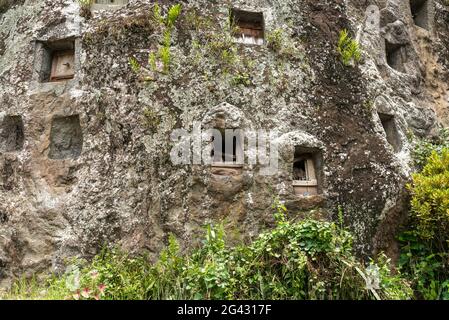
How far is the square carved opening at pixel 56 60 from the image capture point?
26.6 ft

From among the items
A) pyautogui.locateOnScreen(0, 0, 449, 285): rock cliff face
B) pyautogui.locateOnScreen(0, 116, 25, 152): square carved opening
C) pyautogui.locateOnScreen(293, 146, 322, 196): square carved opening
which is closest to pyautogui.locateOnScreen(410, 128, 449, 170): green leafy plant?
pyautogui.locateOnScreen(0, 0, 449, 285): rock cliff face

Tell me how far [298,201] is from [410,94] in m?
4.09

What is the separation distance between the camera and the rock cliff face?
6727 mm

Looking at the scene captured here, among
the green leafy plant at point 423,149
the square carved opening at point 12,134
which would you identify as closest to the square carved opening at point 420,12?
the green leafy plant at point 423,149

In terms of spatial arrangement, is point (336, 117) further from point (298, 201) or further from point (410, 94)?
point (410, 94)

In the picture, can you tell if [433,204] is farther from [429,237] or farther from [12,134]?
[12,134]

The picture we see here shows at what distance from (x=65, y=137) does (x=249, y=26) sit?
384 centimetres

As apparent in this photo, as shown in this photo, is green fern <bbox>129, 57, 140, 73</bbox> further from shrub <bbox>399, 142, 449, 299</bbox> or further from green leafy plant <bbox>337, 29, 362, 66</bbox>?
shrub <bbox>399, 142, 449, 299</bbox>

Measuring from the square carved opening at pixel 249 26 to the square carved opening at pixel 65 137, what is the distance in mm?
3229

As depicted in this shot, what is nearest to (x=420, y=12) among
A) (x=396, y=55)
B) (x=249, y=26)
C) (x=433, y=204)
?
(x=396, y=55)

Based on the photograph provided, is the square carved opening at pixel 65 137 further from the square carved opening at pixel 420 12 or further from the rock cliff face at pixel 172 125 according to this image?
the square carved opening at pixel 420 12

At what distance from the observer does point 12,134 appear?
793 centimetres

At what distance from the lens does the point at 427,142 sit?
8.32 meters
